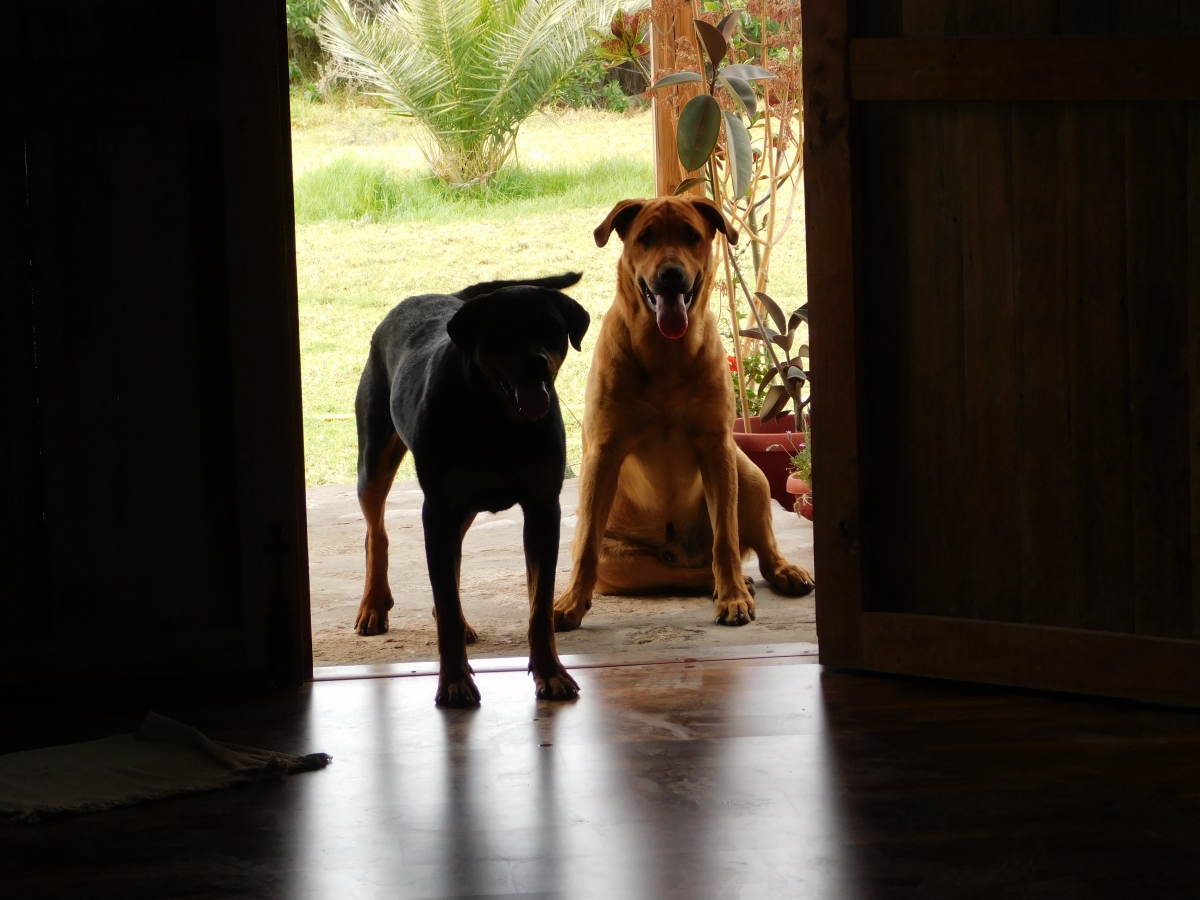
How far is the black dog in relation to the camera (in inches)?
108

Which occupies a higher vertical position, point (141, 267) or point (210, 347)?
point (141, 267)

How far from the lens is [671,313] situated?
3871mm

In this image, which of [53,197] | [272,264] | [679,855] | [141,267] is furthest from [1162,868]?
[53,197]

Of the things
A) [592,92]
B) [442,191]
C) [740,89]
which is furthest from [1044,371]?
[442,191]

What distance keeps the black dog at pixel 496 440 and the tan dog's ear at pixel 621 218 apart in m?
0.96

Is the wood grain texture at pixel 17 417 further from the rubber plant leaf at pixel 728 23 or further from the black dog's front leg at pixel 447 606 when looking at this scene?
the rubber plant leaf at pixel 728 23

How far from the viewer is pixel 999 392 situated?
289cm

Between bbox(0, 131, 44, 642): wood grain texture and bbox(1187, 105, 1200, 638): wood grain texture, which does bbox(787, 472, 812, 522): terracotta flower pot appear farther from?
bbox(0, 131, 44, 642): wood grain texture

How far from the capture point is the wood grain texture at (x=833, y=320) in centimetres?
296

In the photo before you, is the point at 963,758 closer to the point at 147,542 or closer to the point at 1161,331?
the point at 1161,331

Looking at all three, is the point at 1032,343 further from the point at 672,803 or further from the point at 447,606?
the point at 447,606

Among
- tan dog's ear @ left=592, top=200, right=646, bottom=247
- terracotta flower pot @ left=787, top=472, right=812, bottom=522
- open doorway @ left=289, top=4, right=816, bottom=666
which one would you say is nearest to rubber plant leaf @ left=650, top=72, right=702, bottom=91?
tan dog's ear @ left=592, top=200, right=646, bottom=247

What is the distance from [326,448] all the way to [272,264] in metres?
4.59

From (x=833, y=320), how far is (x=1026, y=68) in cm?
71
